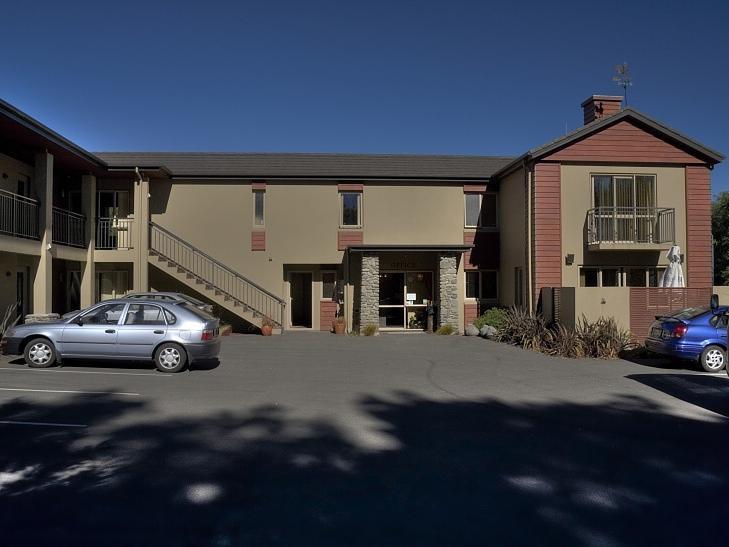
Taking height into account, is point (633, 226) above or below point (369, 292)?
above

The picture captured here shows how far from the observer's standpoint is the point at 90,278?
766 inches

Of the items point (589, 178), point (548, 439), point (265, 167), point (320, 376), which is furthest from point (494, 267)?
point (548, 439)

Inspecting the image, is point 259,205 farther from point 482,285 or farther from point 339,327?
point 482,285

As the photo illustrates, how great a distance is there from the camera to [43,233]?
52.9 ft

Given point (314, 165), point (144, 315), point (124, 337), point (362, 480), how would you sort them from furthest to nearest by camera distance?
point (314, 165) → point (144, 315) → point (124, 337) → point (362, 480)

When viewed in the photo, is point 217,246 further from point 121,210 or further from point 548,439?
point 548,439

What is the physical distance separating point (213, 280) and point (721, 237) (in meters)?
29.8

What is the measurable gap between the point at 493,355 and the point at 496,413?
22.9ft

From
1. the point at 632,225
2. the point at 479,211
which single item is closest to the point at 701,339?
the point at 632,225

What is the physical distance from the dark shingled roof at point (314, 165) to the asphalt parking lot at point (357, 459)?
1229 cm

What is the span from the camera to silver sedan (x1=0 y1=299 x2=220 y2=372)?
11.5 meters

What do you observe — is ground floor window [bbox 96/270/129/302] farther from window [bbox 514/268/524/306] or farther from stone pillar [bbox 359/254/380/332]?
window [bbox 514/268/524/306]

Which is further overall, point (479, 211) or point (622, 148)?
point (479, 211)

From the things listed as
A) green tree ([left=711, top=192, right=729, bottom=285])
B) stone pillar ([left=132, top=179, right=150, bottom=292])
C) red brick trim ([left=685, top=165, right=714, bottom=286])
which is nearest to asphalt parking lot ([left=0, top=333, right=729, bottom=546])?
stone pillar ([left=132, top=179, right=150, bottom=292])
